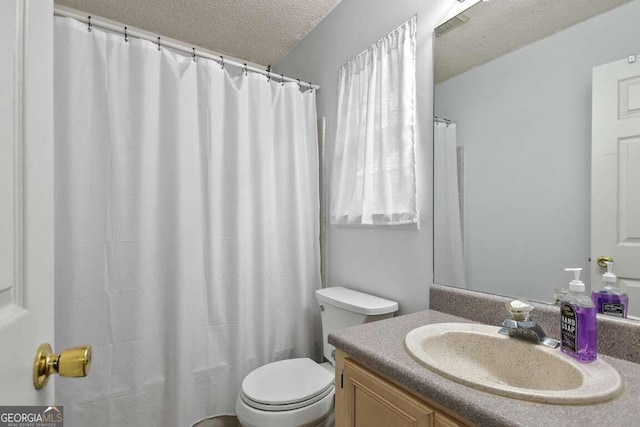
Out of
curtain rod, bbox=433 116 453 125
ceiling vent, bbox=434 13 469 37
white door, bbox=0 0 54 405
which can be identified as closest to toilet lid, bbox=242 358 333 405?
white door, bbox=0 0 54 405

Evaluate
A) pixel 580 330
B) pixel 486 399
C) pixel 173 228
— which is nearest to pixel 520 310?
pixel 580 330

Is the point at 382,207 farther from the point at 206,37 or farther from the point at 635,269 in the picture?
the point at 206,37

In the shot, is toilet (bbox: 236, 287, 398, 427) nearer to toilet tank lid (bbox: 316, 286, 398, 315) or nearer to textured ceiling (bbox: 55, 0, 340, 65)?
toilet tank lid (bbox: 316, 286, 398, 315)

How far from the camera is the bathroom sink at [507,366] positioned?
2.07ft

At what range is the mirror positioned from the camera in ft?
3.04

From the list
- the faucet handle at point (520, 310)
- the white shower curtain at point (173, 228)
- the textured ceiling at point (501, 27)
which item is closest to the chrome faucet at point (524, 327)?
the faucet handle at point (520, 310)

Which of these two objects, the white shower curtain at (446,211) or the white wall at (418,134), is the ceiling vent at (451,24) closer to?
the white wall at (418,134)

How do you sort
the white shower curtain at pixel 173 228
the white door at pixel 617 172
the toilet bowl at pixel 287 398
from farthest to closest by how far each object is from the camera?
the white shower curtain at pixel 173 228, the toilet bowl at pixel 287 398, the white door at pixel 617 172

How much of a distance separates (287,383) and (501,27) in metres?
1.64

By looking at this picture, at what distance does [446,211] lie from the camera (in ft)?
4.26

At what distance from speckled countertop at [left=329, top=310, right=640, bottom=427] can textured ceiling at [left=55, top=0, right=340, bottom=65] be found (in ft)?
6.04

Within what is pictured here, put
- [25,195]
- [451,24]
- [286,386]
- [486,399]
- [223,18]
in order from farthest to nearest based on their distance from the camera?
[223,18] < [286,386] < [451,24] < [486,399] < [25,195]

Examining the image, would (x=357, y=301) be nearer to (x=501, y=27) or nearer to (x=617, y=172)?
(x=617, y=172)

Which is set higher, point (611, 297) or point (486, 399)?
point (611, 297)
